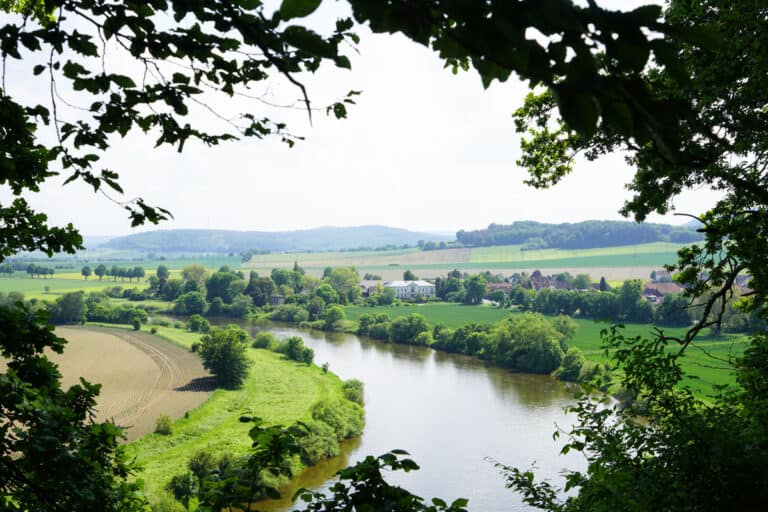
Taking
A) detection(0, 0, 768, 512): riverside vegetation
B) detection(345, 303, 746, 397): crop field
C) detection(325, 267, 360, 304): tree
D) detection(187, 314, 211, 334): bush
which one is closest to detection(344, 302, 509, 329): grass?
detection(345, 303, 746, 397): crop field

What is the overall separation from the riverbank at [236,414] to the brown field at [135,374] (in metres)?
0.97

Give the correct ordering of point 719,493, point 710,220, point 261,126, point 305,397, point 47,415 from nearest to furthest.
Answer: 1. point 47,415
2. point 261,126
3. point 719,493
4. point 710,220
5. point 305,397

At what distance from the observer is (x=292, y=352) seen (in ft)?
102

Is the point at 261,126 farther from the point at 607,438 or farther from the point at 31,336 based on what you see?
the point at 607,438

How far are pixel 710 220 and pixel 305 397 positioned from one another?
19698mm

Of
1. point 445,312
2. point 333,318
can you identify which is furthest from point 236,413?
point 445,312

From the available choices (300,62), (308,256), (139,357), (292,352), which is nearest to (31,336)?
(300,62)

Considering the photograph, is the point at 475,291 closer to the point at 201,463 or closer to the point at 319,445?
the point at 319,445

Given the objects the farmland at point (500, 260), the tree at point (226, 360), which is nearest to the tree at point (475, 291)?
the farmland at point (500, 260)

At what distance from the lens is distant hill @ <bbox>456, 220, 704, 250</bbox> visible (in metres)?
90.0

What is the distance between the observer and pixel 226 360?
26.8m

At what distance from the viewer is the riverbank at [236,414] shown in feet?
53.3

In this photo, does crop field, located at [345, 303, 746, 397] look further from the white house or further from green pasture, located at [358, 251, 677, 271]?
green pasture, located at [358, 251, 677, 271]

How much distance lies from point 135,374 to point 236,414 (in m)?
9.37
